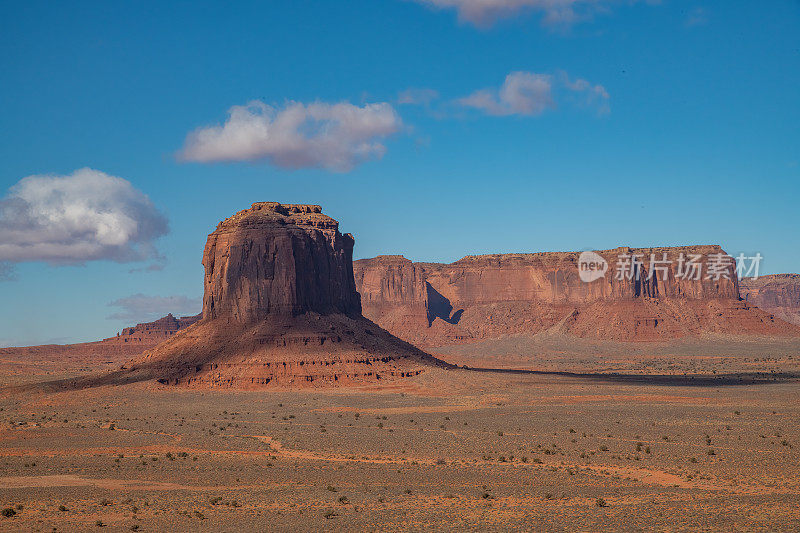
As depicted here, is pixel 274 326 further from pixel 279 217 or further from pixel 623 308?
pixel 623 308

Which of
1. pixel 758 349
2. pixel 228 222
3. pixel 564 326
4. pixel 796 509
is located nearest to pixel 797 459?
pixel 796 509

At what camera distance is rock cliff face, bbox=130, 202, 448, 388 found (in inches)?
3145

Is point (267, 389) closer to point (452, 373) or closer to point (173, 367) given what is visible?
point (173, 367)

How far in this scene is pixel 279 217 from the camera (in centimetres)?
8988

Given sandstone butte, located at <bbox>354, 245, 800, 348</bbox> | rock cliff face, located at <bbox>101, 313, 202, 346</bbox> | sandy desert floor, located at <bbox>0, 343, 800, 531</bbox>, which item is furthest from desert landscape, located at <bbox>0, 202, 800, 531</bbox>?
rock cliff face, located at <bbox>101, 313, 202, 346</bbox>

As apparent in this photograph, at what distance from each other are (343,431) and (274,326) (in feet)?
118

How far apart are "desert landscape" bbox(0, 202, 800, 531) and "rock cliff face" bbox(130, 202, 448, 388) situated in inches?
9.2

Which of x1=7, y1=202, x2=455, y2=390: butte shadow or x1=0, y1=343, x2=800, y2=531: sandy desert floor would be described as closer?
x1=0, y1=343, x2=800, y2=531: sandy desert floor

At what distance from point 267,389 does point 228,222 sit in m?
24.0

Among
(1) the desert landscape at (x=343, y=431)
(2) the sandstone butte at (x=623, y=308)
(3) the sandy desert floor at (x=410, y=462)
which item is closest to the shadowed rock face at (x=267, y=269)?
(1) the desert landscape at (x=343, y=431)

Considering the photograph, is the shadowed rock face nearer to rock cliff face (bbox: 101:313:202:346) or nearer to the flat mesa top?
the flat mesa top

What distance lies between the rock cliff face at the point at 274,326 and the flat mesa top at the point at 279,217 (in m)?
0.16

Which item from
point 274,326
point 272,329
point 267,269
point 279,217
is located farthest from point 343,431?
point 279,217

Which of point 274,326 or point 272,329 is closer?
point 272,329
